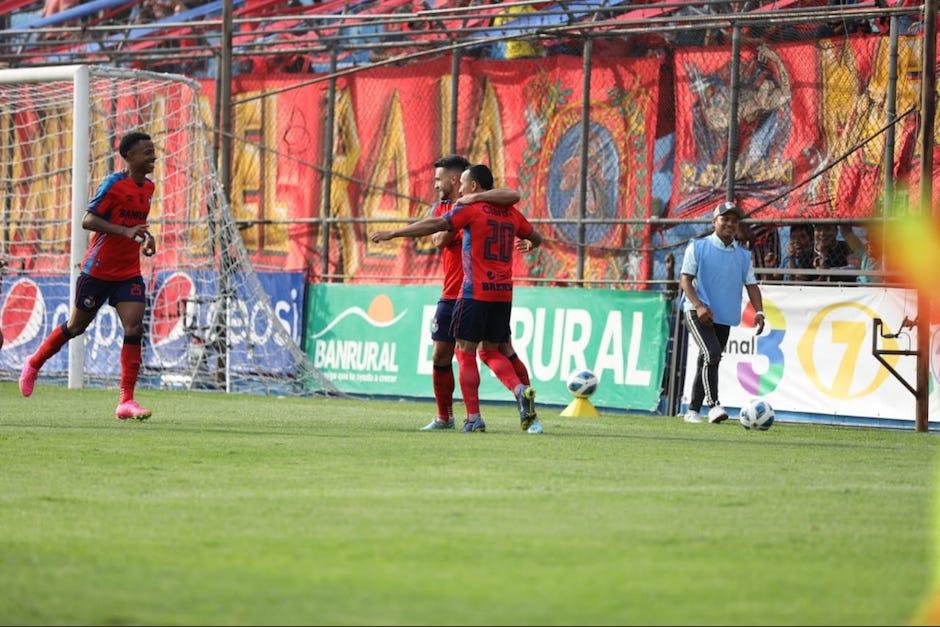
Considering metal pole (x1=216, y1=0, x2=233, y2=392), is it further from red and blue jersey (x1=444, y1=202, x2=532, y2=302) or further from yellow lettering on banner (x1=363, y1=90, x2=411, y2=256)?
red and blue jersey (x1=444, y1=202, x2=532, y2=302)

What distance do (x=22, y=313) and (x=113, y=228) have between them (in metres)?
9.96

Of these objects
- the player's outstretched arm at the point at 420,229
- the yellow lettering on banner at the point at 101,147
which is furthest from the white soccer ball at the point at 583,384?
the yellow lettering on banner at the point at 101,147

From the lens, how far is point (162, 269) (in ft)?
71.8

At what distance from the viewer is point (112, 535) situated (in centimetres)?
654

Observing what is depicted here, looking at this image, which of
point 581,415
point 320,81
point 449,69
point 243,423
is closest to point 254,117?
point 320,81

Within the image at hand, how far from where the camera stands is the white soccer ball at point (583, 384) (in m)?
16.2

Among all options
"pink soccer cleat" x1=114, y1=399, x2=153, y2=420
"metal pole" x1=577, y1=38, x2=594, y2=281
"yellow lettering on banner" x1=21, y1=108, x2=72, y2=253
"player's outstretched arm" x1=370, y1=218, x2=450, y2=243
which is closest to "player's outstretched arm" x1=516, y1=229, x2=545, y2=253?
"player's outstretched arm" x1=370, y1=218, x2=450, y2=243

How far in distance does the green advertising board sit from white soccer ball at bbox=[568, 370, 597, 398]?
Answer: 135 cm

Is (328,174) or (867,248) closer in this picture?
(867,248)

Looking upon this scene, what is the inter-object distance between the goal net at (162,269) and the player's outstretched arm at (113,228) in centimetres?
577

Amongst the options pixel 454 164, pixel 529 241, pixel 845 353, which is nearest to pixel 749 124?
pixel 845 353

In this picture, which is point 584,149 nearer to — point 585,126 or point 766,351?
point 585,126

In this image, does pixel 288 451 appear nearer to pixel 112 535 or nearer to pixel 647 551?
pixel 112 535

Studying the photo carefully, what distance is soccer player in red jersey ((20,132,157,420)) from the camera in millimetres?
13258
